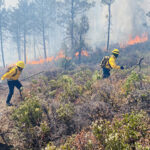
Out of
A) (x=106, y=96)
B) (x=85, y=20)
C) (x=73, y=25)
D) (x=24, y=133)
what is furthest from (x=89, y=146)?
(x=73, y=25)

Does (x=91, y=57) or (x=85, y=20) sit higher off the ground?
(x=85, y=20)

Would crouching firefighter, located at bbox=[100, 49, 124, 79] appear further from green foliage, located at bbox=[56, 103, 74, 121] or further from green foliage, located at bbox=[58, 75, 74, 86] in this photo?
green foliage, located at bbox=[56, 103, 74, 121]

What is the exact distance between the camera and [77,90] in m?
6.36

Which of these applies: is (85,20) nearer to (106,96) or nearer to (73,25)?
(73,25)

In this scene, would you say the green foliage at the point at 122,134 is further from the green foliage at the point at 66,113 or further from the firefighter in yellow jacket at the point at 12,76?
the firefighter in yellow jacket at the point at 12,76

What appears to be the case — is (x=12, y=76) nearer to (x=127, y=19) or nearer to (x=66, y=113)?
(x=66, y=113)

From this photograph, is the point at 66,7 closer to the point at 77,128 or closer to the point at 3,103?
the point at 3,103

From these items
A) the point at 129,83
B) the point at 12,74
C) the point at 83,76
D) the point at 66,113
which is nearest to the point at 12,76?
the point at 12,74

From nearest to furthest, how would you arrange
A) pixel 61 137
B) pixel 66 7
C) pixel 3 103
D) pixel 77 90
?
pixel 61 137, pixel 77 90, pixel 3 103, pixel 66 7

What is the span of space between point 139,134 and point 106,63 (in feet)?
17.4

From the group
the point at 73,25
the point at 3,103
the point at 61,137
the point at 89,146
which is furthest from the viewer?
the point at 73,25

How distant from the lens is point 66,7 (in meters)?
26.0

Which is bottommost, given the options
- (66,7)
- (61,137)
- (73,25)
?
(61,137)

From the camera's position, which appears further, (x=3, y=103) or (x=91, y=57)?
(x=91, y=57)
